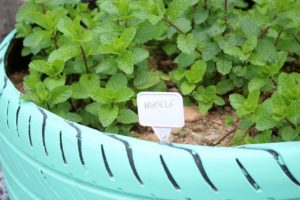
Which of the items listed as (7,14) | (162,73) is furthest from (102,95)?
(7,14)

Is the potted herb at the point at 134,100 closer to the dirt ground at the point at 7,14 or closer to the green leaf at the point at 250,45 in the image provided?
the green leaf at the point at 250,45

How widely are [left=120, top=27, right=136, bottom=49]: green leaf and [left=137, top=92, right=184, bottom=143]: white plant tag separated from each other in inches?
6.2

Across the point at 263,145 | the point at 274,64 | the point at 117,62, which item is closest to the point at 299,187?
the point at 263,145

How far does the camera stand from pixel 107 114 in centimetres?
105

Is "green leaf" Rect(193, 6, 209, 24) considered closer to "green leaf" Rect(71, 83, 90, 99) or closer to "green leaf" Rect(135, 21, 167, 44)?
"green leaf" Rect(135, 21, 167, 44)

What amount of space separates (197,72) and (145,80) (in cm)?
11

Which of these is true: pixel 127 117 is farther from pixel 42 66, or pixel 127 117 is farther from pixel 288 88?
pixel 288 88

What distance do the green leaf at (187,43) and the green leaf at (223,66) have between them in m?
0.07

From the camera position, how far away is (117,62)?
1103 millimetres

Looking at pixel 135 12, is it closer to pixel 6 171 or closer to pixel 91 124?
pixel 91 124

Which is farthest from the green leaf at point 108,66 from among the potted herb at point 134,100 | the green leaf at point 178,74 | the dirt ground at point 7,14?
the dirt ground at point 7,14

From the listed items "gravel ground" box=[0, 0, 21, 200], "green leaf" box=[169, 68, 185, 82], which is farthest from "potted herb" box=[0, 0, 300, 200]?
"gravel ground" box=[0, 0, 21, 200]

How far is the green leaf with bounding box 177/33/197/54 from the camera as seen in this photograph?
3.65ft

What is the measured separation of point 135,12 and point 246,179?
396mm
